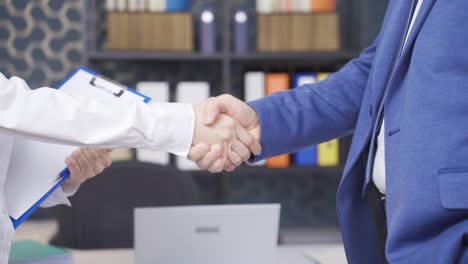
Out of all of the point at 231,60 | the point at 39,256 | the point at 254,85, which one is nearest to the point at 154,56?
the point at 231,60

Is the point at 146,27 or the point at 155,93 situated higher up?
the point at 146,27

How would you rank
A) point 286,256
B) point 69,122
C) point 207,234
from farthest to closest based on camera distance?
point 286,256
point 207,234
point 69,122

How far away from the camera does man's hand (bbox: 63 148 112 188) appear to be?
4.86ft

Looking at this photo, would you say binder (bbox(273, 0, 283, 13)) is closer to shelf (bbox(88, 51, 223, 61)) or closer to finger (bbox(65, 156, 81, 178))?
shelf (bbox(88, 51, 223, 61))

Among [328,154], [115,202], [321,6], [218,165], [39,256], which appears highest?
[321,6]

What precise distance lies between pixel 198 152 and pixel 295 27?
1952mm

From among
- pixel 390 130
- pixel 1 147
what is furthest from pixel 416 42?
pixel 1 147

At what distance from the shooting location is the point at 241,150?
63.4 inches

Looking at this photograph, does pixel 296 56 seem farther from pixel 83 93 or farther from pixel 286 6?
pixel 83 93

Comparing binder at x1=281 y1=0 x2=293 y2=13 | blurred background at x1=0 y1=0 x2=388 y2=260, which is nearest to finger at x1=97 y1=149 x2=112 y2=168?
blurred background at x1=0 y1=0 x2=388 y2=260

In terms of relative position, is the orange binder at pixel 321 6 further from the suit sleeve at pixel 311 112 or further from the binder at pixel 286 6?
the suit sleeve at pixel 311 112

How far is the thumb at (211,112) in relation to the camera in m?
1.54

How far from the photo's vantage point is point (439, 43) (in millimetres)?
1078

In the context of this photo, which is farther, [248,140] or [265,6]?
[265,6]
